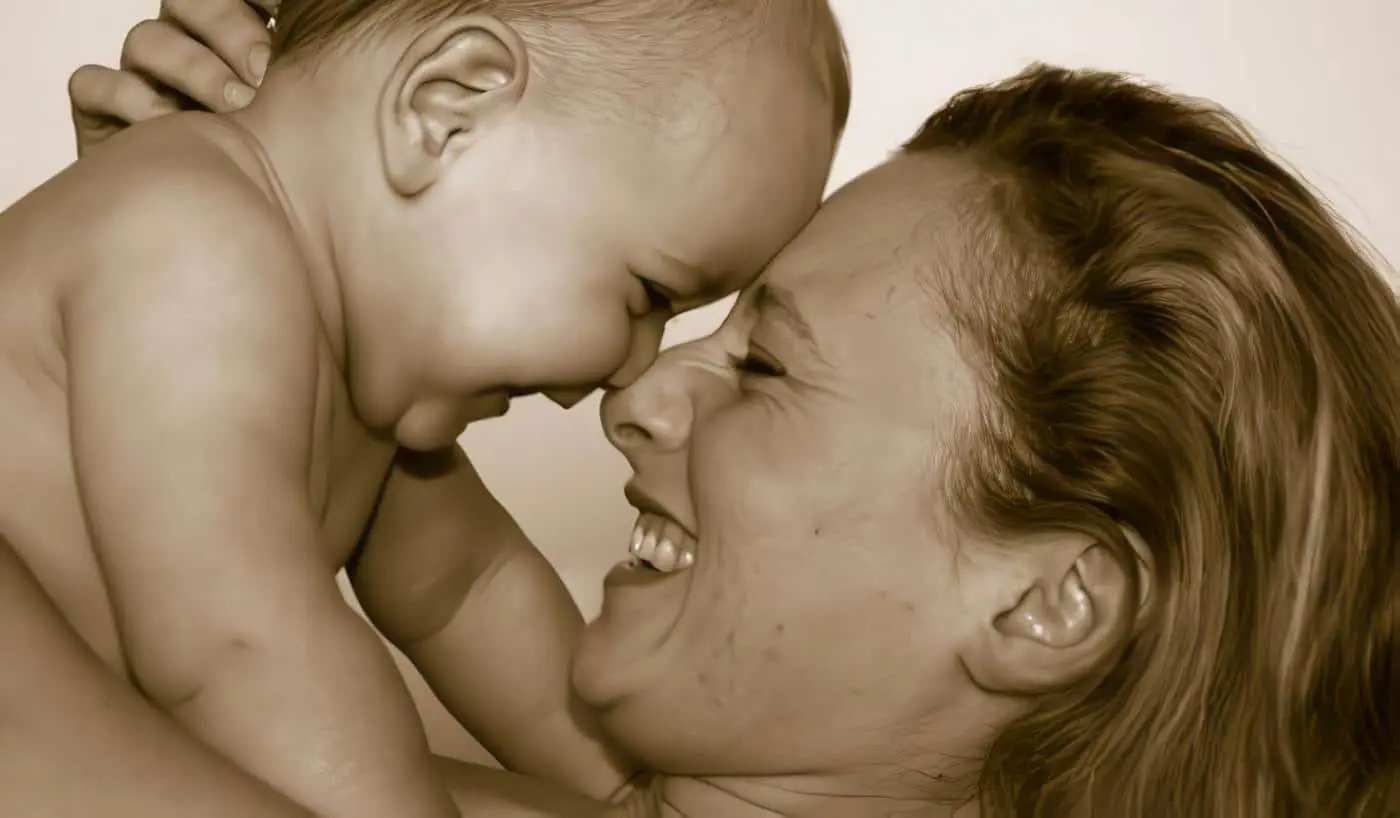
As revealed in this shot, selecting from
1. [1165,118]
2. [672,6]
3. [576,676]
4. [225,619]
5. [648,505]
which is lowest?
[576,676]

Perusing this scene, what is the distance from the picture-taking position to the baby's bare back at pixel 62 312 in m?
1.04

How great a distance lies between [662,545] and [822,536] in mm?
161

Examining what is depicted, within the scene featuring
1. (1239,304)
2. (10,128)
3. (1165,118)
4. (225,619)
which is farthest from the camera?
(10,128)

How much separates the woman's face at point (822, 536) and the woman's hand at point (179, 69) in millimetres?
448

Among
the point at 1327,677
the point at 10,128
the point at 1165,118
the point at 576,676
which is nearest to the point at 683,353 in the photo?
the point at 576,676

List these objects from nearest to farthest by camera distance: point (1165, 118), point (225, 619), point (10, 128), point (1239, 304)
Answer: point (225, 619)
point (1239, 304)
point (1165, 118)
point (10, 128)

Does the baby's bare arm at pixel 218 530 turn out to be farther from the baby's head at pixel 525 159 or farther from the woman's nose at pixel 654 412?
the woman's nose at pixel 654 412

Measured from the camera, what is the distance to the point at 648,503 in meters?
1.29

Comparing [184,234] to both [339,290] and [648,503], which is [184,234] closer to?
[339,290]

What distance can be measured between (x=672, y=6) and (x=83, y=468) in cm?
46

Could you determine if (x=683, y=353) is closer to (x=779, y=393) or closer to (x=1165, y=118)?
(x=779, y=393)

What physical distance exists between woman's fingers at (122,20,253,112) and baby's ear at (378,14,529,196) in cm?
26

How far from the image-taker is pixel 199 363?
999 mm

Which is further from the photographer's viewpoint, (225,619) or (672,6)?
(672,6)
